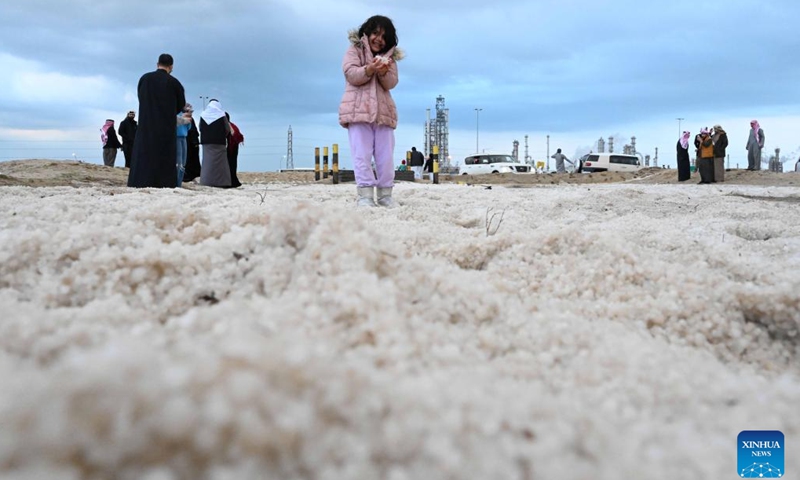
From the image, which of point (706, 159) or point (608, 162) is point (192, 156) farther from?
point (608, 162)

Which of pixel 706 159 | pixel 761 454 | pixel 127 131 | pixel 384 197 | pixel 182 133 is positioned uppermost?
pixel 127 131

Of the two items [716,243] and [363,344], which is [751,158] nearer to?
[716,243]

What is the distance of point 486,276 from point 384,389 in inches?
38.0

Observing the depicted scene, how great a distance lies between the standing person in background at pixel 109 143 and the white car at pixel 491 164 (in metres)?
18.8

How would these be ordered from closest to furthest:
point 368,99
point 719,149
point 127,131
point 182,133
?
point 368,99
point 182,133
point 127,131
point 719,149

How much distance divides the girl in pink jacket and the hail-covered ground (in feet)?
7.30

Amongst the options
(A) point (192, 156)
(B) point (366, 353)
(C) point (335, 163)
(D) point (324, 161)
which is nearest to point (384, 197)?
(B) point (366, 353)

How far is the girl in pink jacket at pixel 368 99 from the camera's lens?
409 cm

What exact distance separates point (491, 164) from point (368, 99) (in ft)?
81.3

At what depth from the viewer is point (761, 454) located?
818 millimetres

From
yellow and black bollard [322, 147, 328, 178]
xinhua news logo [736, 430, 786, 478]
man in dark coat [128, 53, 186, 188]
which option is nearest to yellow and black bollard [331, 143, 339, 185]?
yellow and black bollard [322, 147, 328, 178]

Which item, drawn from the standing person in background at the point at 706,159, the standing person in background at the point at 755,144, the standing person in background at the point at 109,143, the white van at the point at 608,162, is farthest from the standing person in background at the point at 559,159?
the standing person in background at the point at 109,143

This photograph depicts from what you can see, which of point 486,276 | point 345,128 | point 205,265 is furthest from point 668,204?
point 205,265

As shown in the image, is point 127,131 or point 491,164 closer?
point 127,131
